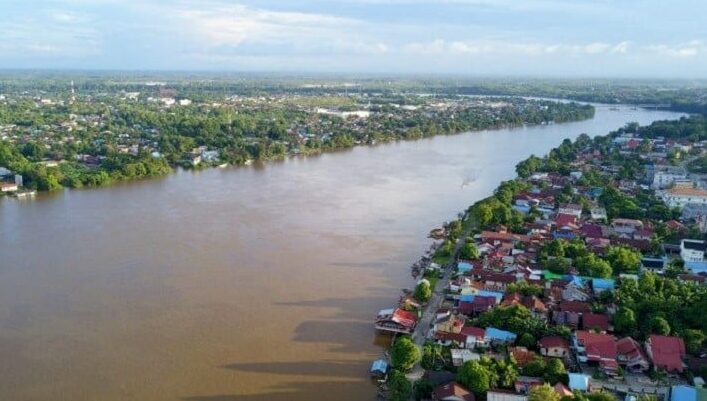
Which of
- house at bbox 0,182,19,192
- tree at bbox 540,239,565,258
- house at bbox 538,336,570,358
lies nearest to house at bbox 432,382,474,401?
house at bbox 538,336,570,358

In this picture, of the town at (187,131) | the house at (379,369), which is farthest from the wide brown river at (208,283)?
the town at (187,131)

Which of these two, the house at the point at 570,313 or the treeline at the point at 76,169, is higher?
the treeline at the point at 76,169

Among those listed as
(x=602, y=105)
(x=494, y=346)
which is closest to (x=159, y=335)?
(x=494, y=346)

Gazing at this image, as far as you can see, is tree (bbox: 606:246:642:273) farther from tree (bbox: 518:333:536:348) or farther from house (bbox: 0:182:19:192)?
house (bbox: 0:182:19:192)

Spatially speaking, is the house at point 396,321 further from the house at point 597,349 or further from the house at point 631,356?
the house at point 631,356

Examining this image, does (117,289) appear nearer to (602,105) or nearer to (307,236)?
(307,236)

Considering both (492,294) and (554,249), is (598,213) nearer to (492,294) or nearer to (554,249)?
(554,249)

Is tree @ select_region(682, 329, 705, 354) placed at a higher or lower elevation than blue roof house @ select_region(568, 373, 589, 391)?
higher
